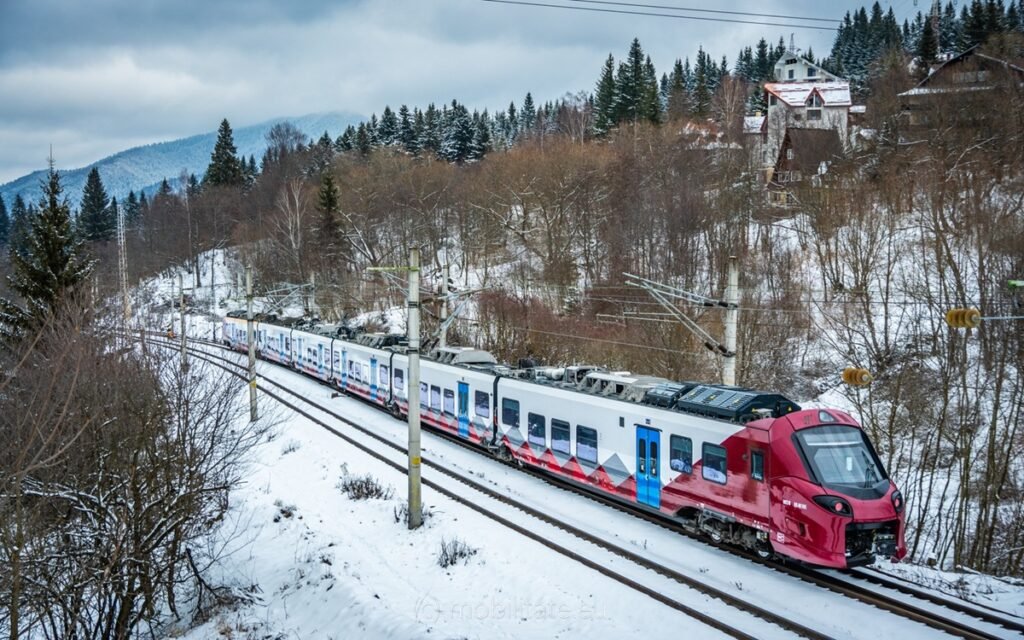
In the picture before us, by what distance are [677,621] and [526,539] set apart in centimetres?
460

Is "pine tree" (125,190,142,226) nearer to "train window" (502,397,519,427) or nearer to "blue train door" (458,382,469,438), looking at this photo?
"blue train door" (458,382,469,438)

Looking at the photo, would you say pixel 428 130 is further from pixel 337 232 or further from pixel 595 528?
pixel 595 528

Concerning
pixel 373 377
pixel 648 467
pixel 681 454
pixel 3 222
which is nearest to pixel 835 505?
pixel 681 454

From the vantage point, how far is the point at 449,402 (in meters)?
25.5

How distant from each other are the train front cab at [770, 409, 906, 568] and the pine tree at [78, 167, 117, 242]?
101337 mm

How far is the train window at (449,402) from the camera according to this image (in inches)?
990

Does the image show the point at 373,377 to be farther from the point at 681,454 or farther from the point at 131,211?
the point at 131,211

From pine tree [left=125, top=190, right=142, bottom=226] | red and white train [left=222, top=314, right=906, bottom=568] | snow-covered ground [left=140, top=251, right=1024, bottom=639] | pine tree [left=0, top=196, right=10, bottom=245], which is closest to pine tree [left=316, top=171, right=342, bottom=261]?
red and white train [left=222, top=314, right=906, bottom=568]

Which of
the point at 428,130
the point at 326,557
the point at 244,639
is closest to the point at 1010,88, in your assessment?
the point at 326,557

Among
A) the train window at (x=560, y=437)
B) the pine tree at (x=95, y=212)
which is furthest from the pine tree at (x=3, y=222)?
the train window at (x=560, y=437)

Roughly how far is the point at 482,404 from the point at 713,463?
9.98 metres

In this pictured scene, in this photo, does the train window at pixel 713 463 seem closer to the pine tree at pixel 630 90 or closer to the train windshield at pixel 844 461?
the train windshield at pixel 844 461

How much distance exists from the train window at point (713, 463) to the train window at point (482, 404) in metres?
9.29

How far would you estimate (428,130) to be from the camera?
337ft
